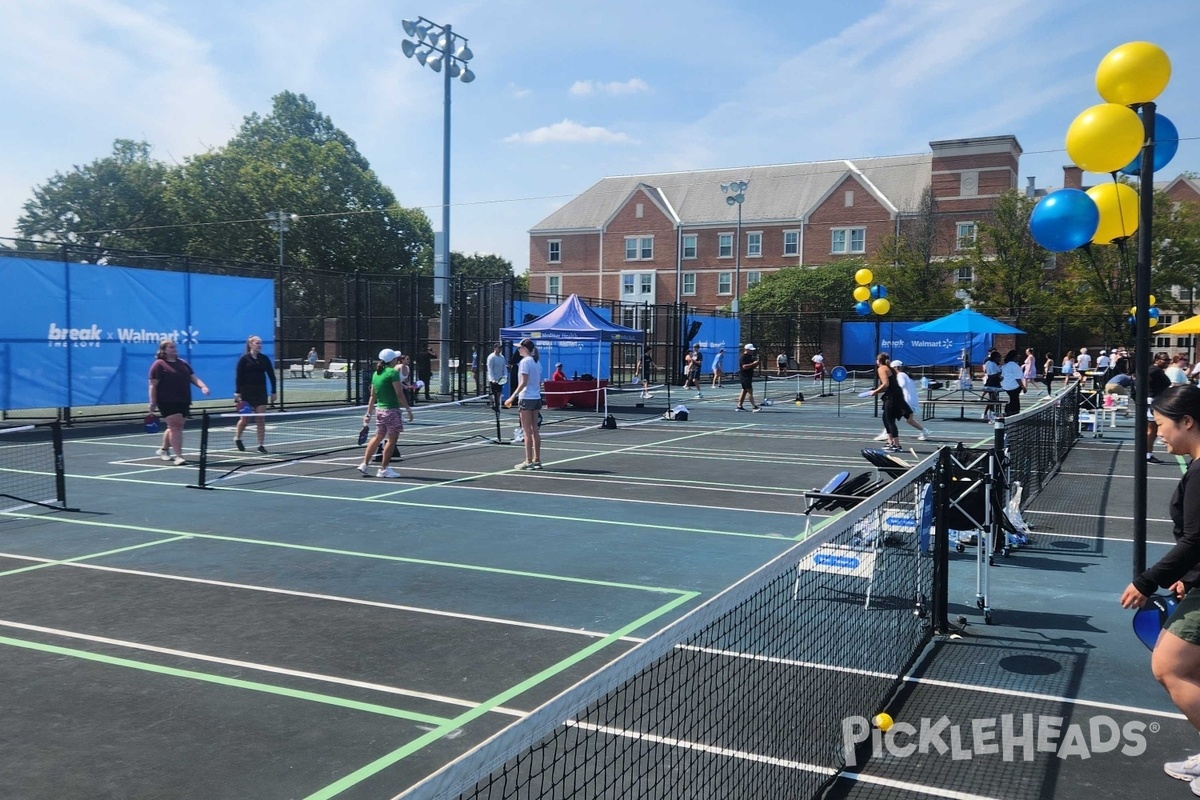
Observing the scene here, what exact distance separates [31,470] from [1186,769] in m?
15.1

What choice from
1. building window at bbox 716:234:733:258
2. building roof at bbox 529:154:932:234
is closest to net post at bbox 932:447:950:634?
building roof at bbox 529:154:932:234

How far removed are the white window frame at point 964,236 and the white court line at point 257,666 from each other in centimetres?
5410

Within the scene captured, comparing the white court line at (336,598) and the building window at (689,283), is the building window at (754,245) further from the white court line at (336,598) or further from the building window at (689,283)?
the white court line at (336,598)

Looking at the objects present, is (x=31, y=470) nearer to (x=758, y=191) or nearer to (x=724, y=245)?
(x=724, y=245)

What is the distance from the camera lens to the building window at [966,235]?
54125 millimetres

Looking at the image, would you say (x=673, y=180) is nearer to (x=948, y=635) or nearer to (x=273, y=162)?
(x=273, y=162)

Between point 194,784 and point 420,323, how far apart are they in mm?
28532

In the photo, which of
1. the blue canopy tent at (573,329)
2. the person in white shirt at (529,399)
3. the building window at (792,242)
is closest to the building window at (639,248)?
the building window at (792,242)

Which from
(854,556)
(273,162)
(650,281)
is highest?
(273,162)

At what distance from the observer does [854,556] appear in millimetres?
7016

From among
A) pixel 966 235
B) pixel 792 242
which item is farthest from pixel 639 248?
pixel 966 235

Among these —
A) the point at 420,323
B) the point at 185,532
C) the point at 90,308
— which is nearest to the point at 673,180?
the point at 420,323

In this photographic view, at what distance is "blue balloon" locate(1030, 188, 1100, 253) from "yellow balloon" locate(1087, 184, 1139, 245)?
0.15m

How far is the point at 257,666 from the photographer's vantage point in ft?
19.4
